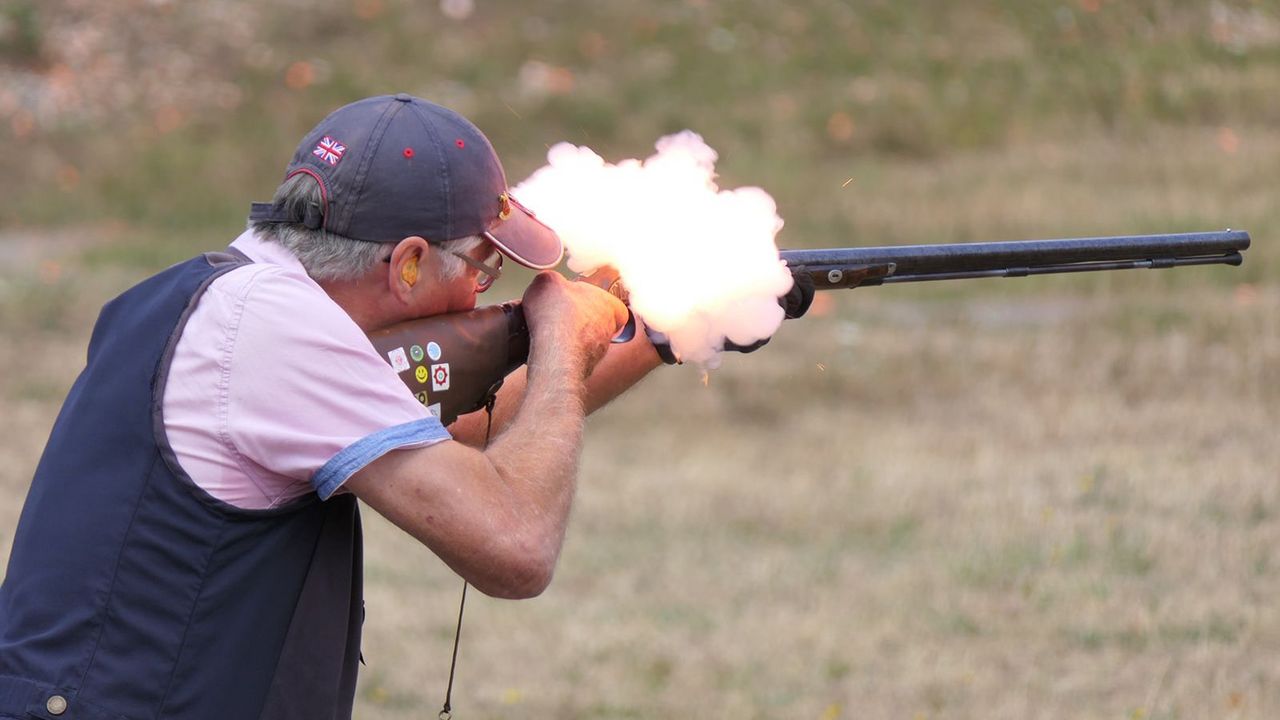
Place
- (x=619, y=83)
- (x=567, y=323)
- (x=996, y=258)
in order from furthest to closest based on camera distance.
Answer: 1. (x=619, y=83)
2. (x=996, y=258)
3. (x=567, y=323)

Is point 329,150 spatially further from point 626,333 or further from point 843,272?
point 843,272

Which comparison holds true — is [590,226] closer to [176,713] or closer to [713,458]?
[176,713]

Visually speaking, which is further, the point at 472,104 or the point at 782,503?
the point at 472,104

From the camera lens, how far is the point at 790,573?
7.62 m

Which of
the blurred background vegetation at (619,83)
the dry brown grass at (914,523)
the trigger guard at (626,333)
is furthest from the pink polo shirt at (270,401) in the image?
the blurred background vegetation at (619,83)

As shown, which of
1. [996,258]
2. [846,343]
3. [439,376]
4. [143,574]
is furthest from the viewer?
[846,343]

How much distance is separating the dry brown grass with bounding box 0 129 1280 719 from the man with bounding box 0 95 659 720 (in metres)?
3.24

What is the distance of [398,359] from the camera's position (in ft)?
10.2

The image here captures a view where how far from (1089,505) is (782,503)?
1690mm

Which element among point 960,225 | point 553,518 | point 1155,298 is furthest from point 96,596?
point 960,225

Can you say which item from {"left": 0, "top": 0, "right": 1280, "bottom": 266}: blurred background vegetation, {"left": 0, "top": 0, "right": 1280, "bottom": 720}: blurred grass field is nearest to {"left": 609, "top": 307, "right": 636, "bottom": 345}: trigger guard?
{"left": 0, "top": 0, "right": 1280, "bottom": 720}: blurred grass field

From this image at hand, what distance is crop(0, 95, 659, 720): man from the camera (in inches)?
108

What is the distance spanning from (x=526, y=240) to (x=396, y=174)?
15.2 inches

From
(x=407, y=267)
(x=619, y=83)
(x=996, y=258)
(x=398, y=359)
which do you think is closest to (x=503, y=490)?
(x=398, y=359)
